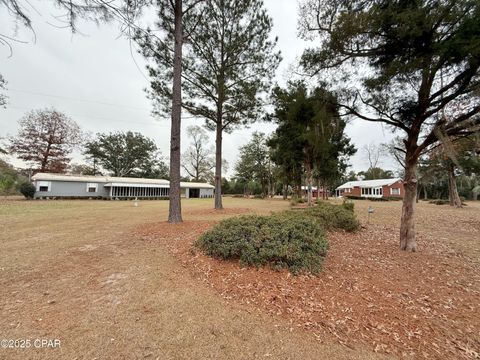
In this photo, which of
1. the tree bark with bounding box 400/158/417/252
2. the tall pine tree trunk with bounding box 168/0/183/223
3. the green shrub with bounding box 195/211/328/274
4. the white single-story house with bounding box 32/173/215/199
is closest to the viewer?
the green shrub with bounding box 195/211/328/274

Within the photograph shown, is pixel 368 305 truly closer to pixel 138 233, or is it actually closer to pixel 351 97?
pixel 351 97

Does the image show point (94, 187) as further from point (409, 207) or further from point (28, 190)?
point (409, 207)

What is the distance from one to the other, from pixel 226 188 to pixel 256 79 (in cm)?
3418

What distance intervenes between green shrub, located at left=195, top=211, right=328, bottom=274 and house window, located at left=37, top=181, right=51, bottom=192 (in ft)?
86.9

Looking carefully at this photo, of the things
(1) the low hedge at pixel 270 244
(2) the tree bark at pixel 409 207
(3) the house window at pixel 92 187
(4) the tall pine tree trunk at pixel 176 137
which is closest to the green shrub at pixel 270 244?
(1) the low hedge at pixel 270 244

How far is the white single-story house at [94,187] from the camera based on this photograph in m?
21.5

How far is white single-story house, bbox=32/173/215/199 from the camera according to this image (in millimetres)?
21516

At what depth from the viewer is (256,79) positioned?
10219 millimetres

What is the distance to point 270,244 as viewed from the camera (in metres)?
3.55

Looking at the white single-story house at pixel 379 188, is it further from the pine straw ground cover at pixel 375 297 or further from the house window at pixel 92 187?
the house window at pixel 92 187

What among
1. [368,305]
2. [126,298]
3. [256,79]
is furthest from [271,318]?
[256,79]

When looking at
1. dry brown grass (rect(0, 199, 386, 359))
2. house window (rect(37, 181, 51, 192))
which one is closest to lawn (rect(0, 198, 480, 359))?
dry brown grass (rect(0, 199, 386, 359))

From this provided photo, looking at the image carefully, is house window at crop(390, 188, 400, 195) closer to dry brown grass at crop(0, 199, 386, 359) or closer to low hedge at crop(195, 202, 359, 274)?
low hedge at crop(195, 202, 359, 274)

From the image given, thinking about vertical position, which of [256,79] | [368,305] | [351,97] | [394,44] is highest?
[256,79]
